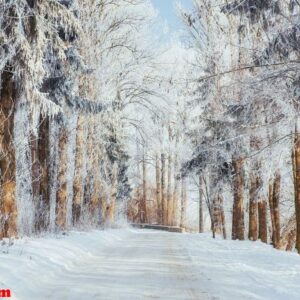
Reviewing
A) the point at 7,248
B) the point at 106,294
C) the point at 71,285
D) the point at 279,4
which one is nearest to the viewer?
the point at 106,294

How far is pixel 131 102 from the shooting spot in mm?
27484

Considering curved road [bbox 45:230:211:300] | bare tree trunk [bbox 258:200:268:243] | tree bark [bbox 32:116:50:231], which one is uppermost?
tree bark [bbox 32:116:50:231]

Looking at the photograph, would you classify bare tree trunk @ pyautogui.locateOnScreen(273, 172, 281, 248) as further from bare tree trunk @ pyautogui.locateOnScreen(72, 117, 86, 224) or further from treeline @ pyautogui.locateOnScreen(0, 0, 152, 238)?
bare tree trunk @ pyautogui.locateOnScreen(72, 117, 86, 224)

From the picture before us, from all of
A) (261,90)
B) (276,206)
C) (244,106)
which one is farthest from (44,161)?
(276,206)

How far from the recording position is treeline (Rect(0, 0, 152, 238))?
11141mm

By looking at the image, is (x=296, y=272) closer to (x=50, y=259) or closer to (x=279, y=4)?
(x=50, y=259)

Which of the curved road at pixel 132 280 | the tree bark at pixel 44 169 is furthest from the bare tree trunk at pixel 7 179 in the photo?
the tree bark at pixel 44 169

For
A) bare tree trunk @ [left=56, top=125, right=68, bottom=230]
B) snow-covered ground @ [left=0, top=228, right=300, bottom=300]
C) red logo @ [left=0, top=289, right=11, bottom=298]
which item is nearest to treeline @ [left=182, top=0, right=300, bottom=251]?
snow-covered ground @ [left=0, top=228, right=300, bottom=300]

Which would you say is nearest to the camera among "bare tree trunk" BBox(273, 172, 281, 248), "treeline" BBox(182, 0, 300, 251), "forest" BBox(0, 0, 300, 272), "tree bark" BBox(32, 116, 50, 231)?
"treeline" BBox(182, 0, 300, 251)

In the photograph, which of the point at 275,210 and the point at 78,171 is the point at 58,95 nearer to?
the point at 78,171

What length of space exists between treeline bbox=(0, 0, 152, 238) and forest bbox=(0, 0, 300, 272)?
4cm

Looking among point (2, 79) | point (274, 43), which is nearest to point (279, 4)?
point (274, 43)

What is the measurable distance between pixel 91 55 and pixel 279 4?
1201 cm

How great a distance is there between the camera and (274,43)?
10.1 meters
